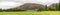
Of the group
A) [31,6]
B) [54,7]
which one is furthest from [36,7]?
[54,7]

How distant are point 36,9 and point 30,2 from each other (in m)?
0.09

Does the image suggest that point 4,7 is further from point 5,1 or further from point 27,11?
point 27,11

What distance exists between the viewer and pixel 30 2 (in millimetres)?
713

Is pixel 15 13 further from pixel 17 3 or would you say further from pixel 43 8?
pixel 43 8

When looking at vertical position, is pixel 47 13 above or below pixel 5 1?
below

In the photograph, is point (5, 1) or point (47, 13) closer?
point (47, 13)

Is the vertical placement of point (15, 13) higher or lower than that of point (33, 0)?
lower

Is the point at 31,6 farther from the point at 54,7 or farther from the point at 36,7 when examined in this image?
the point at 54,7

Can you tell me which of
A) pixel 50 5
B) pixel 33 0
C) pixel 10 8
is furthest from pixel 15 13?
pixel 50 5

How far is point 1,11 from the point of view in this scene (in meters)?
0.65

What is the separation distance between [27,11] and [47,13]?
0.15 m

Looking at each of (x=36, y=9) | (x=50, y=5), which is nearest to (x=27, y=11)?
(x=36, y=9)

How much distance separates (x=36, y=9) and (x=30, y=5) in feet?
0.22

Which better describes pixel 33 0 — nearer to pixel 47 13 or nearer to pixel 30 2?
pixel 30 2
